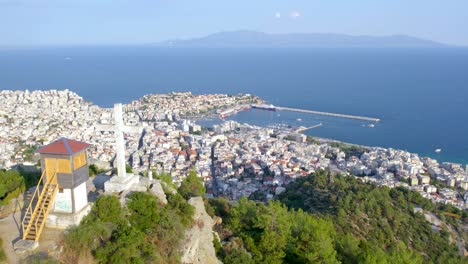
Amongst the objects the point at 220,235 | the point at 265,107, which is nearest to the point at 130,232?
the point at 220,235

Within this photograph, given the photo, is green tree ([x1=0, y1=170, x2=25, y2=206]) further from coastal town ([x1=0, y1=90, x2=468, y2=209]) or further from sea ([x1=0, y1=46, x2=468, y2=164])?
sea ([x1=0, y1=46, x2=468, y2=164])

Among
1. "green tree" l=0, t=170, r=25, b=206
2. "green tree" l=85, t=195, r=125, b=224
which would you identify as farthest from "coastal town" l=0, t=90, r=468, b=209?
"green tree" l=85, t=195, r=125, b=224

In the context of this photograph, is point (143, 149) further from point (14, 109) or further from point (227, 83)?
point (227, 83)

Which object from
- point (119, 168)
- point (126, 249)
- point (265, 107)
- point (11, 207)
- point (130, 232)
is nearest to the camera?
point (126, 249)

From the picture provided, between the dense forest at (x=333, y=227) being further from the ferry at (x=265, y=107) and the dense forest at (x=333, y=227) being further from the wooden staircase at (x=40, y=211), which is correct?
the ferry at (x=265, y=107)

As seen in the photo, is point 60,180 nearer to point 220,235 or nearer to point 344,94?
point 220,235

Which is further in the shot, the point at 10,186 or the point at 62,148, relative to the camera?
the point at 10,186

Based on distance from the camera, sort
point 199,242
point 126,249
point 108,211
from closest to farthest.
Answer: point 126,249 < point 108,211 < point 199,242
